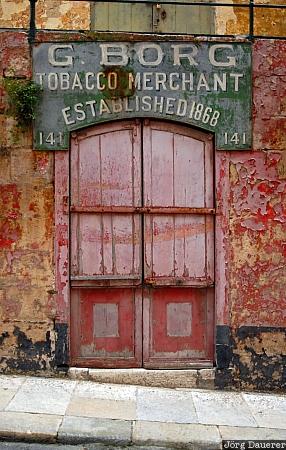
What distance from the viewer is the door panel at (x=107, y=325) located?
6512 millimetres

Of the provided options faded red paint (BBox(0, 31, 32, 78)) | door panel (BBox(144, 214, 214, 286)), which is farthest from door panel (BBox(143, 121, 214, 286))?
faded red paint (BBox(0, 31, 32, 78))

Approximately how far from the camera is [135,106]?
644 cm

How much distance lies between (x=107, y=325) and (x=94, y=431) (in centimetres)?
155

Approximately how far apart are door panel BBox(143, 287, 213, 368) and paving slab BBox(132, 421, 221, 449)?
1254 millimetres

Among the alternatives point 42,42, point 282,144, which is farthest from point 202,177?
point 42,42

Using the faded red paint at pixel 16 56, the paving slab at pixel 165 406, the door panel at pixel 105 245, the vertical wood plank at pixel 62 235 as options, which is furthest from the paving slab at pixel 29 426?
the faded red paint at pixel 16 56

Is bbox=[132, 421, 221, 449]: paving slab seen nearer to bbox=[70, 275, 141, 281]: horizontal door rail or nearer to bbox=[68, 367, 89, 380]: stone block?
bbox=[68, 367, 89, 380]: stone block

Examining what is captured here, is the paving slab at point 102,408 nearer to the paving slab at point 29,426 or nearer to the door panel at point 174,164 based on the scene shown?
the paving slab at point 29,426

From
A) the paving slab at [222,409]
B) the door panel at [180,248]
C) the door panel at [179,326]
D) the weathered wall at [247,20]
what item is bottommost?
the paving slab at [222,409]

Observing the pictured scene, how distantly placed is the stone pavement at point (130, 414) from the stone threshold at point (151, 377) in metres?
0.09

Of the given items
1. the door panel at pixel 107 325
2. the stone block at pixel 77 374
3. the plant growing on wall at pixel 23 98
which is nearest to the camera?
the plant growing on wall at pixel 23 98

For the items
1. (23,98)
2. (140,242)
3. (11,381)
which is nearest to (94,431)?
(11,381)

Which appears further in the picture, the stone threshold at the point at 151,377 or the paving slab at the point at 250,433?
the stone threshold at the point at 151,377

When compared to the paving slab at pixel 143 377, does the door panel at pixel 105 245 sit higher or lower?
higher
